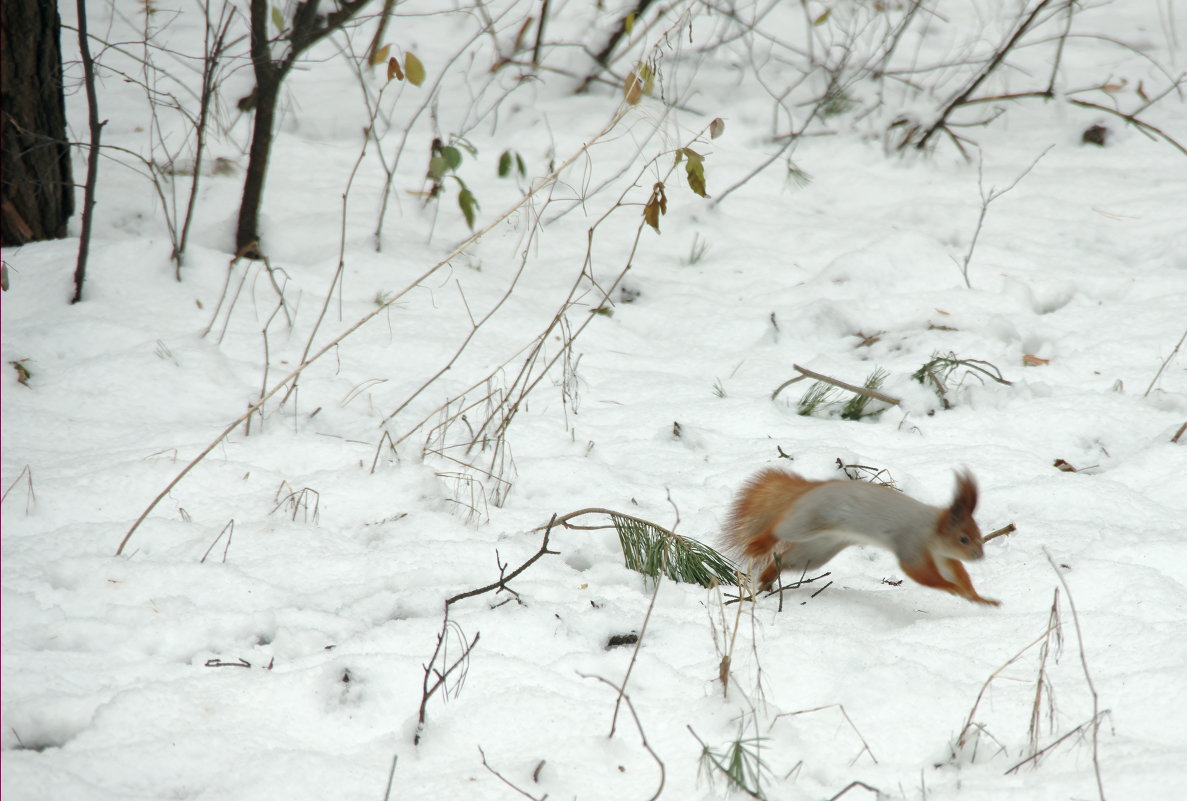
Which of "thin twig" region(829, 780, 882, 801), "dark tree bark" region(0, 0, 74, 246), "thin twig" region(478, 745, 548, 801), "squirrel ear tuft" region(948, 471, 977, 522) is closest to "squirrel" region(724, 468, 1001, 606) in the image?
"squirrel ear tuft" region(948, 471, 977, 522)

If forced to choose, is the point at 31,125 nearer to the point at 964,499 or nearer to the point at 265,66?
the point at 265,66

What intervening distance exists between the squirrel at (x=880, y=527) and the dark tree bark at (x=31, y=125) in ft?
9.05

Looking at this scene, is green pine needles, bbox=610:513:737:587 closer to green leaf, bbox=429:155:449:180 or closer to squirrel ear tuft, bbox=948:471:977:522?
squirrel ear tuft, bbox=948:471:977:522

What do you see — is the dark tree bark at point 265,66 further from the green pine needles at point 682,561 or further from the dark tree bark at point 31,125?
the green pine needles at point 682,561

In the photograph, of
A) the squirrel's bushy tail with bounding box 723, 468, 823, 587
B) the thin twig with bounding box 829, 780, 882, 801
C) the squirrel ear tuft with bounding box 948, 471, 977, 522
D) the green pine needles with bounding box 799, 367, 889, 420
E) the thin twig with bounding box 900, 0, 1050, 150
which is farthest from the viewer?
the thin twig with bounding box 900, 0, 1050, 150

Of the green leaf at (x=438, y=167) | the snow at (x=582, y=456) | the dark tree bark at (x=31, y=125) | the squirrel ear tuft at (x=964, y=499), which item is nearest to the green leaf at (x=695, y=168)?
the snow at (x=582, y=456)

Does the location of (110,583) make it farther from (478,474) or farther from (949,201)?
(949,201)

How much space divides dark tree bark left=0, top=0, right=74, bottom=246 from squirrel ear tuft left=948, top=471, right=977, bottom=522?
120 inches

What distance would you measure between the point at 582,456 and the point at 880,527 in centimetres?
109

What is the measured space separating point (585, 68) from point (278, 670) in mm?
4892

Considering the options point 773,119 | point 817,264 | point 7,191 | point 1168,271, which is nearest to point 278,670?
point 7,191

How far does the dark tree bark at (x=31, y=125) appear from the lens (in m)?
3.35

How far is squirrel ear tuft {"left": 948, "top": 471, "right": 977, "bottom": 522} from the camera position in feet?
6.51

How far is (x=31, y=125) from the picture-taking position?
348 cm
